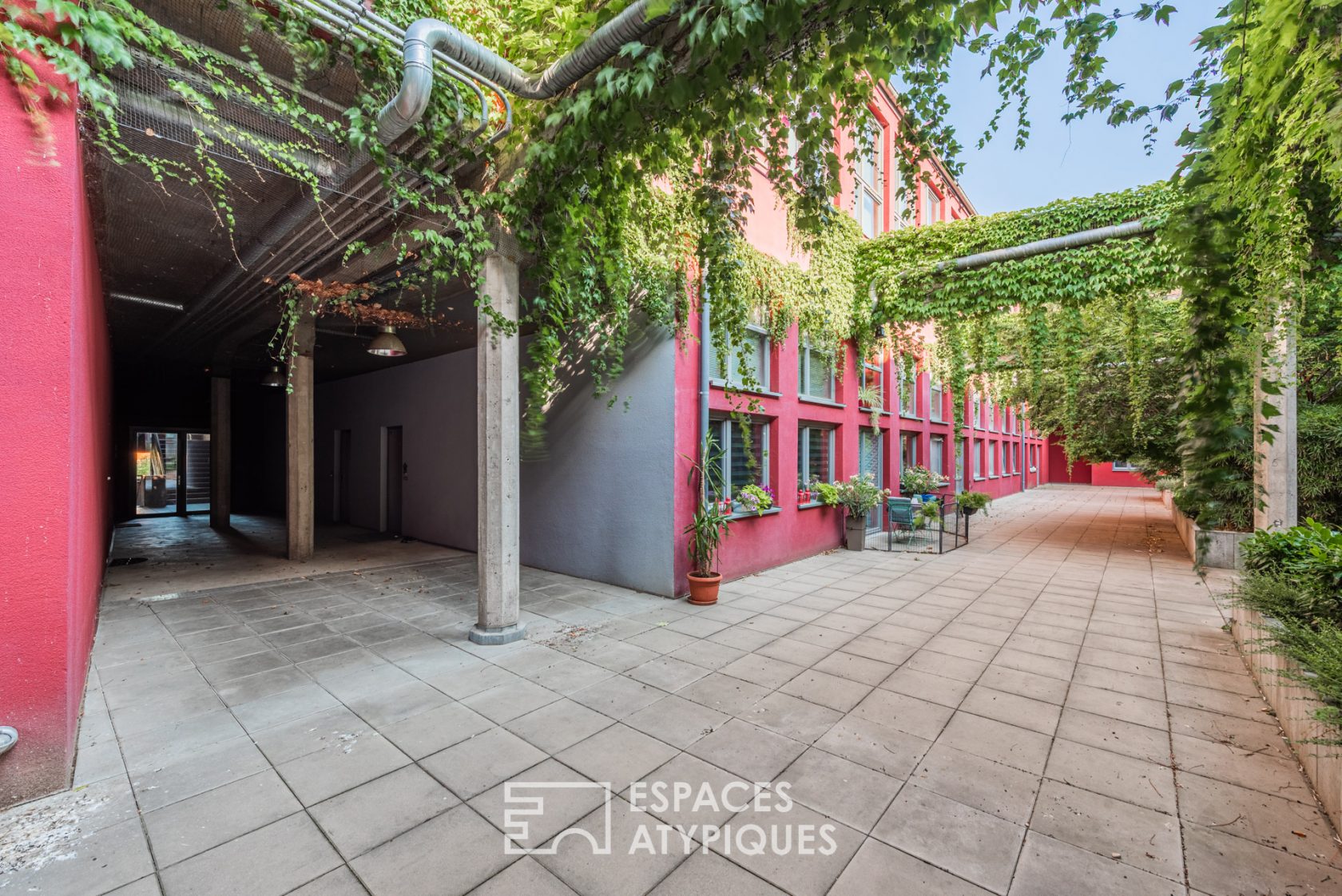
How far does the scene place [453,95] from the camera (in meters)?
3.11

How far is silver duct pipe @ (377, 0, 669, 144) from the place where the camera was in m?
2.39

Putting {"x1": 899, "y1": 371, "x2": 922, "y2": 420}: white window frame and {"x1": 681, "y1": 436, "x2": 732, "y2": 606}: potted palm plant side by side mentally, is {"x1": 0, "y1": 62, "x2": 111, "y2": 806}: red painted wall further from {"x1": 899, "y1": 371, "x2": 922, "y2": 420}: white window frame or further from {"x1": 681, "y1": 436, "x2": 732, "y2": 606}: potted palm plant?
{"x1": 899, "y1": 371, "x2": 922, "y2": 420}: white window frame

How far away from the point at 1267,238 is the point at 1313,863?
7.08ft

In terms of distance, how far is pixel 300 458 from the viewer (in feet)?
22.8

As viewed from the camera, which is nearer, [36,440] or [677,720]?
[36,440]

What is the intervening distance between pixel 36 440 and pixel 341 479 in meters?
9.90

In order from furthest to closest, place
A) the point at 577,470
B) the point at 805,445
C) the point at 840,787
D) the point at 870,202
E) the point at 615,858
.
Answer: the point at 870,202
the point at 805,445
the point at 577,470
the point at 840,787
the point at 615,858

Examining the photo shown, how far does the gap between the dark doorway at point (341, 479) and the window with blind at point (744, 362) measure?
335 inches

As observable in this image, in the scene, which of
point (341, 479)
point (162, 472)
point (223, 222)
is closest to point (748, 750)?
point (223, 222)

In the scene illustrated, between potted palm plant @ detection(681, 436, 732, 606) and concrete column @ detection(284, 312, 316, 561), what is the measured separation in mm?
5047

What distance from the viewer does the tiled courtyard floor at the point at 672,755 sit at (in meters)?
1.81

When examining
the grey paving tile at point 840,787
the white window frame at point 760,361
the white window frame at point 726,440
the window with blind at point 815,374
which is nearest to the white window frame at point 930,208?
the window with blind at point 815,374

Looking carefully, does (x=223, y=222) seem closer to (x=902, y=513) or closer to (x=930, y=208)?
(x=902, y=513)

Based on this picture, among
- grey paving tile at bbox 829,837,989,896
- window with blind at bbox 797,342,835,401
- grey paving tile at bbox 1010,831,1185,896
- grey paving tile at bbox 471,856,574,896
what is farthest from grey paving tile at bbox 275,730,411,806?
window with blind at bbox 797,342,835,401
